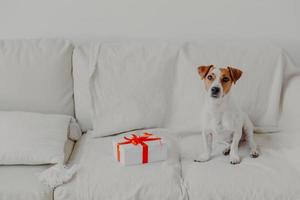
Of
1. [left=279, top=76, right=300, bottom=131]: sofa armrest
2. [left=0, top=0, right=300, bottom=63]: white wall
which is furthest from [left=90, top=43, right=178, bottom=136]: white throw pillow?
[left=279, top=76, right=300, bottom=131]: sofa armrest

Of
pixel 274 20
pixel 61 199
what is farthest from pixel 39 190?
pixel 274 20

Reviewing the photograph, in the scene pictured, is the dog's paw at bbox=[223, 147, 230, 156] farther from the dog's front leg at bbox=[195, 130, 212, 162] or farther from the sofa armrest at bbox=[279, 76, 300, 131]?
the sofa armrest at bbox=[279, 76, 300, 131]

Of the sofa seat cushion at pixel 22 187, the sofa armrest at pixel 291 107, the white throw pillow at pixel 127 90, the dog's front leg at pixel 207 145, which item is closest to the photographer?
the sofa seat cushion at pixel 22 187

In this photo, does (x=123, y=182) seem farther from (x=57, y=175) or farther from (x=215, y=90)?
(x=215, y=90)

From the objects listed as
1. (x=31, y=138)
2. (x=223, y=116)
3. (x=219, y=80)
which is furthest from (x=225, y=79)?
(x=31, y=138)

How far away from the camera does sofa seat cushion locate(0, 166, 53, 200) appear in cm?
163

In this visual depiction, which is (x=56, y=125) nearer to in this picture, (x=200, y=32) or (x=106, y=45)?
(x=106, y=45)

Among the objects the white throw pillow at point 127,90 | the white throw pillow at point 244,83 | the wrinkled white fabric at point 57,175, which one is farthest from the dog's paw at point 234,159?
the wrinkled white fabric at point 57,175

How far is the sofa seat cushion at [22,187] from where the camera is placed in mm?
1634

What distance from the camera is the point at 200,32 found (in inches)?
94.0

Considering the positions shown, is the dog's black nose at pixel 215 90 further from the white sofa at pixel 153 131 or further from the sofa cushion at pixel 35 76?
the sofa cushion at pixel 35 76

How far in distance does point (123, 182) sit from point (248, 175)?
50cm

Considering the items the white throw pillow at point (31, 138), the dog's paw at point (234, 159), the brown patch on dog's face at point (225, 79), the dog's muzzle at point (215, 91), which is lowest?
the dog's paw at point (234, 159)

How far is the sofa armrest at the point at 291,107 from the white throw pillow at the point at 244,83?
3cm
